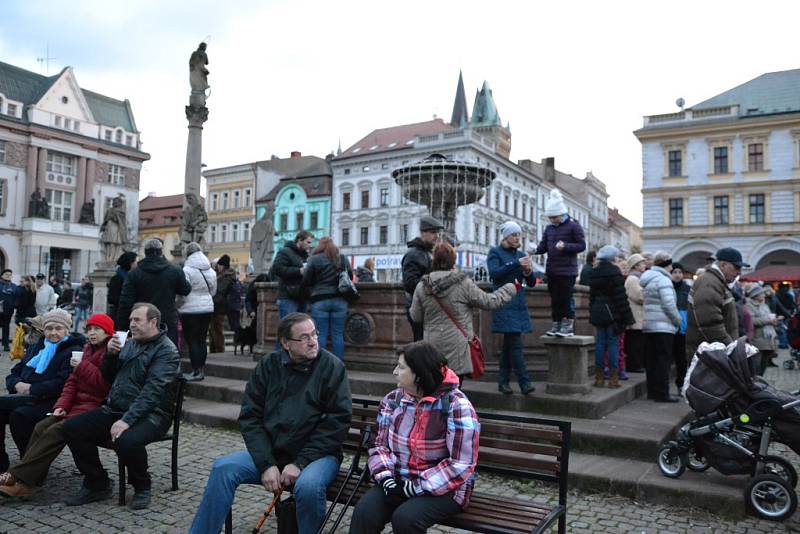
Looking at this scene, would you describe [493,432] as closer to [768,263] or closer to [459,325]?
[459,325]

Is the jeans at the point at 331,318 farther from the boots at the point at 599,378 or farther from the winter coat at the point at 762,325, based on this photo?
the winter coat at the point at 762,325

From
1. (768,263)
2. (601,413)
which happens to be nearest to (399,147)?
(768,263)

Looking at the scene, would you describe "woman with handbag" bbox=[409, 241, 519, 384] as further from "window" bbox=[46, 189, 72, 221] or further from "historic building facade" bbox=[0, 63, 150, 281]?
"window" bbox=[46, 189, 72, 221]

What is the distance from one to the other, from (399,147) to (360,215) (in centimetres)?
702

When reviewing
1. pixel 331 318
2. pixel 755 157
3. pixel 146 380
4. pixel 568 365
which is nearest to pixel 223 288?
pixel 331 318

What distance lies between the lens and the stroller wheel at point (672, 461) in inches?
194

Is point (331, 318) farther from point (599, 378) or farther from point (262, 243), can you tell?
point (262, 243)

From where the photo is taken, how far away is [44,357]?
5402 millimetres

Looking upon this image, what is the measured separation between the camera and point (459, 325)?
571 cm

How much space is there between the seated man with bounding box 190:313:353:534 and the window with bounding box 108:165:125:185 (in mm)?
61061

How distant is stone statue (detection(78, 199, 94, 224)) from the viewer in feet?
178

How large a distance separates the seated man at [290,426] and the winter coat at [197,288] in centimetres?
479

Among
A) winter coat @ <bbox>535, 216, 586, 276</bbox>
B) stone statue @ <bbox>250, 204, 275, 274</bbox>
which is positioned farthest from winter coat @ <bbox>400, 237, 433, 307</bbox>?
stone statue @ <bbox>250, 204, 275, 274</bbox>

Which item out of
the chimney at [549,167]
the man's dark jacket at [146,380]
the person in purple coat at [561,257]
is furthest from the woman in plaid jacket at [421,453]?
the chimney at [549,167]
